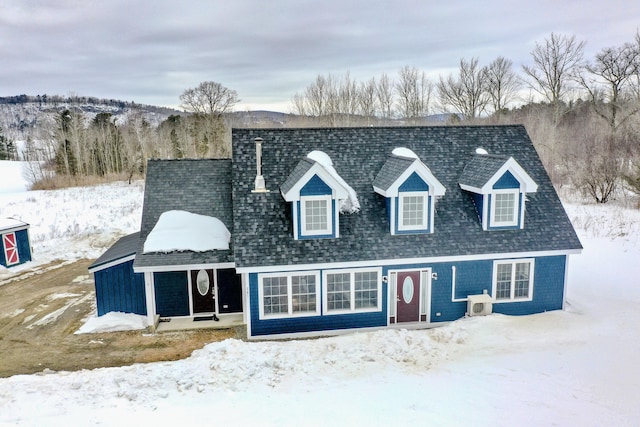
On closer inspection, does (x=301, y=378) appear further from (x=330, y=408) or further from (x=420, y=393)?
(x=420, y=393)

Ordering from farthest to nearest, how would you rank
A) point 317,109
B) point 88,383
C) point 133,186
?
point 317,109
point 133,186
point 88,383

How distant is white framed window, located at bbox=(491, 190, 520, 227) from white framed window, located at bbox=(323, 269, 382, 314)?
4086mm

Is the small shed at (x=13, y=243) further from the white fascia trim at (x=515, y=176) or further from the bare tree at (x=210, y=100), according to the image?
the bare tree at (x=210, y=100)

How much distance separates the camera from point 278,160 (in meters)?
14.2

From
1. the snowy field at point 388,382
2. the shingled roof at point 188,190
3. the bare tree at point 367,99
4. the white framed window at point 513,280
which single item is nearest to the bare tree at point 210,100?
the bare tree at point 367,99

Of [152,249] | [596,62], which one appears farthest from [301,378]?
[596,62]

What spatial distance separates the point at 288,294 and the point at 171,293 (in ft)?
13.0

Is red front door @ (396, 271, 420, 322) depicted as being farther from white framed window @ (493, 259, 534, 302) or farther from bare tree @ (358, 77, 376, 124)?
bare tree @ (358, 77, 376, 124)

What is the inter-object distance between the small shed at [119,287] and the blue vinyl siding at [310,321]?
404 cm

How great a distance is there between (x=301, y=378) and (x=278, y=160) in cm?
706

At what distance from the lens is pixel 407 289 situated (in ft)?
42.8

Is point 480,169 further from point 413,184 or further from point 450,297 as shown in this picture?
point 450,297

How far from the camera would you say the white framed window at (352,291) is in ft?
41.5

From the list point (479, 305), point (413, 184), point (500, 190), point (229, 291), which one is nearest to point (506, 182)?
point (500, 190)
